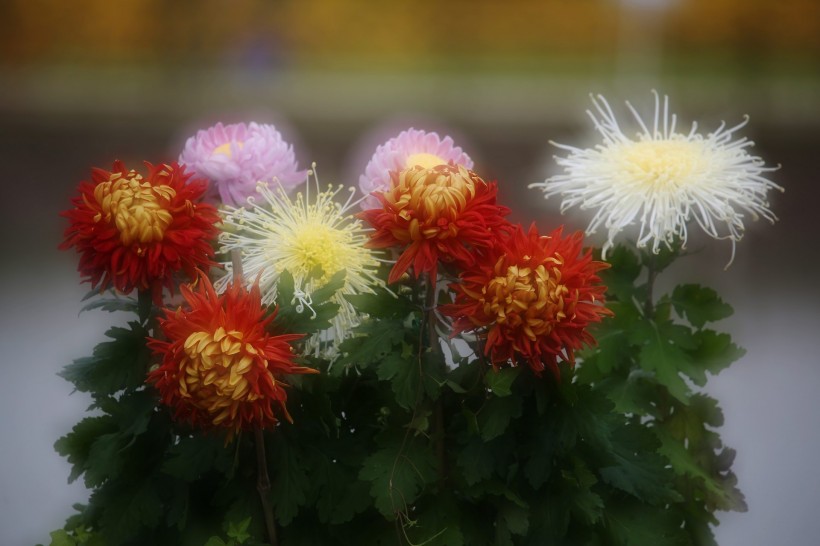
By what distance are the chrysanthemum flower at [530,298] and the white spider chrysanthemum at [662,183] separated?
10 centimetres

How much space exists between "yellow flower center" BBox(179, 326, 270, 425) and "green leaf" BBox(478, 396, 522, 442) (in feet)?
0.33

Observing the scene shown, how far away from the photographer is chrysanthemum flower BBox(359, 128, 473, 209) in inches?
A: 17.9

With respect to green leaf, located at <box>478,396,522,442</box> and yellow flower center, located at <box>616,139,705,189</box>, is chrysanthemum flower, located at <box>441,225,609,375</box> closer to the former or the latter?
green leaf, located at <box>478,396,522,442</box>

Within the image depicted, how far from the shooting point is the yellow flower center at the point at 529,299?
0.38 m

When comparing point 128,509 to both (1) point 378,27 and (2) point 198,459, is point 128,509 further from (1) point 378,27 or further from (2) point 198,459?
(1) point 378,27

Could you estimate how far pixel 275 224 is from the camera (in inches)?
18.5

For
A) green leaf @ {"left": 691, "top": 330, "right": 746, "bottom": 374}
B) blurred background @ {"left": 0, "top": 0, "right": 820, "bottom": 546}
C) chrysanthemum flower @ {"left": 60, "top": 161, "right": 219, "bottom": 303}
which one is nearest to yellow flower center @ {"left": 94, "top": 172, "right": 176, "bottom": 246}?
chrysanthemum flower @ {"left": 60, "top": 161, "right": 219, "bottom": 303}

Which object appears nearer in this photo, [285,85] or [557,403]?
[557,403]

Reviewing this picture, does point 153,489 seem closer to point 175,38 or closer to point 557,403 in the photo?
point 557,403

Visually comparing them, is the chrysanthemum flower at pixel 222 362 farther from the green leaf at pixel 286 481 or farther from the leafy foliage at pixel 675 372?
the leafy foliage at pixel 675 372

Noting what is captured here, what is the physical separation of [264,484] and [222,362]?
0.29 feet

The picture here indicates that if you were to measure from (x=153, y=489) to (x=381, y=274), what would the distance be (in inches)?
5.9

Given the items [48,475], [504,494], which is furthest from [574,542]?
[48,475]

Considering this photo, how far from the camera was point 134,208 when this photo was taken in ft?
1.30
